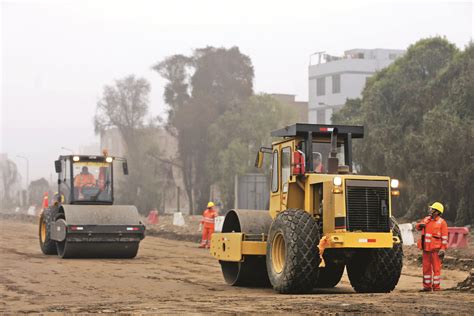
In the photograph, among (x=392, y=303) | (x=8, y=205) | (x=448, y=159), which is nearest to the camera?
(x=392, y=303)

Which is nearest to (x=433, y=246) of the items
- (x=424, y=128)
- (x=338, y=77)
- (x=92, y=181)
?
(x=92, y=181)

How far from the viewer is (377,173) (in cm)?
4206

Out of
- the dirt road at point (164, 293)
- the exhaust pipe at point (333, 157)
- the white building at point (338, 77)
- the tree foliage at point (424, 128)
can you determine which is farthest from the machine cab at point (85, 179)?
the white building at point (338, 77)

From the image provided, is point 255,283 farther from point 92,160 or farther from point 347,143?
point 92,160

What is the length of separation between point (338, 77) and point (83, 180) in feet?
207

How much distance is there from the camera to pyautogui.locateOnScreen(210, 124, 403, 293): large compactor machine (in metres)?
13.9

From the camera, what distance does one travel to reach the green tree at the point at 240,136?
200 ft

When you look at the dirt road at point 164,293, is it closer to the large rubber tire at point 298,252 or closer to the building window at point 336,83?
the large rubber tire at point 298,252

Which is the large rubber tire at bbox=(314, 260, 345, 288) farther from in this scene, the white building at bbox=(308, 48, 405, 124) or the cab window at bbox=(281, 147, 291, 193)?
the white building at bbox=(308, 48, 405, 124)

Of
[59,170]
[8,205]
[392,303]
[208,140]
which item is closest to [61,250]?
[59,170]

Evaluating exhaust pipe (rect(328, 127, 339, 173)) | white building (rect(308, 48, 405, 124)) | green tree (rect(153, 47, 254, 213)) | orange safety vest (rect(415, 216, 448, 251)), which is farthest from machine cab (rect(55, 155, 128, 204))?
white building (rect(308, 48, 405, 124))

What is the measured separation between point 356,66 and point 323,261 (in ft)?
237

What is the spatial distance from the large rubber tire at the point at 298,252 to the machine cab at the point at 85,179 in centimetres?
1129

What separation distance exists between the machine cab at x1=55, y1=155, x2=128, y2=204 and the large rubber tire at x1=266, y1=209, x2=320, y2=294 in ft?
37.1
